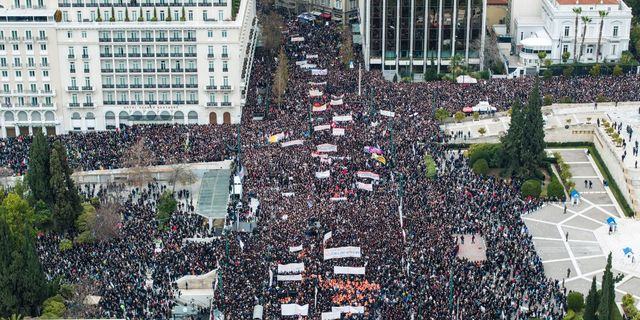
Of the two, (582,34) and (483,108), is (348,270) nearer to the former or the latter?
(483,108)

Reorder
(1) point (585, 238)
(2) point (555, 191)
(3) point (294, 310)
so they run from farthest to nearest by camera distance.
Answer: (2) point (555, 191) < (1) point (585, 238) < (3) point (294, 310)

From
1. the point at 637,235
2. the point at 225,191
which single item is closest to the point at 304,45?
the point at 225,191

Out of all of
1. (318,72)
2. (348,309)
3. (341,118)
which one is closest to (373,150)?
(341,118)

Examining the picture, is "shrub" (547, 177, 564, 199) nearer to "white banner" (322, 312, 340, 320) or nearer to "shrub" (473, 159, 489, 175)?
"shrub" (473, 159, 489, 175)

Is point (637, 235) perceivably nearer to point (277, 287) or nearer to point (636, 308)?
point (636, 308)

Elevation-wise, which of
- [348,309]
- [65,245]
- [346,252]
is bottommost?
[348,309]

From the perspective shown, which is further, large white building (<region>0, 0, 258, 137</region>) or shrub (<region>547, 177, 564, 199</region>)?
large white building (<region>0, 0, 258, 137</region>)

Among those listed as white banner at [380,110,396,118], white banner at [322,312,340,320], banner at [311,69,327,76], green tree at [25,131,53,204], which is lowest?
white banner at [322,312,340,320]

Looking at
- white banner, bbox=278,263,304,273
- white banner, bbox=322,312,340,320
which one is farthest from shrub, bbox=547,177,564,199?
white banner, bbox=322,312,340,320
